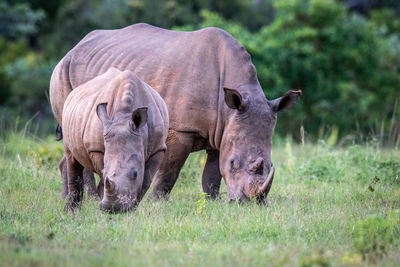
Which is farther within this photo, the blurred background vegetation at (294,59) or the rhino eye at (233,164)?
the blurred background vegetation at (294,59)

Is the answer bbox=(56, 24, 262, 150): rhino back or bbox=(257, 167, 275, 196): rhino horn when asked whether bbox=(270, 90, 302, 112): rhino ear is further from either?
bbox=(257, 167, 275, 196): rhino horn

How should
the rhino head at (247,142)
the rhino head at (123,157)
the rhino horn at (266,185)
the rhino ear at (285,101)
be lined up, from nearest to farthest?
the rhino head at (123,157), the rhino horn at (266,185), the rhino head at (247,142), the rhino ear at (285,101)

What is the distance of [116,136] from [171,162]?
1825 millimetres

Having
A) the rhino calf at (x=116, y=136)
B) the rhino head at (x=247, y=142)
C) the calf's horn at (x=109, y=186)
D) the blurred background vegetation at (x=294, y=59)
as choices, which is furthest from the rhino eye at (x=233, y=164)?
the blurred background vegetation at (x=294, y=59)

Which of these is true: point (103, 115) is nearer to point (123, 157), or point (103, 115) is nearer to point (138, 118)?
point (138, 118)

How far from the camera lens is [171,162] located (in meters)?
7.87

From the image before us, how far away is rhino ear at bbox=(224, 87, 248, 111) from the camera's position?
24.3 ft

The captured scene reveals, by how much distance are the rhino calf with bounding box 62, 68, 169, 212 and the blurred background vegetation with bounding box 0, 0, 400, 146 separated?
888 cm

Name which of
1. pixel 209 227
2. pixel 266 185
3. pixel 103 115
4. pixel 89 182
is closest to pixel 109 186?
pixel 103 115

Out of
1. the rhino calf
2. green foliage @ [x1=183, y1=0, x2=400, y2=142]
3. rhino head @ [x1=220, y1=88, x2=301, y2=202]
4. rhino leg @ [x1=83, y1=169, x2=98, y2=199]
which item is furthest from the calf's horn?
green foliage @ [x1=183, y1=0, x2=400, y2=142]

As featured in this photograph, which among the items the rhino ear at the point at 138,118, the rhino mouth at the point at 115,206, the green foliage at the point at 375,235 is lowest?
the rhino mouth at the point at 115,206

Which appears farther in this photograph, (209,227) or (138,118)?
(138,118)

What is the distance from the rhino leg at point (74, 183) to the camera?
277 inches

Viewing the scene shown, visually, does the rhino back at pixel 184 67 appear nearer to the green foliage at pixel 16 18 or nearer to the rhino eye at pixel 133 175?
the rhino eye at pixel 133 175
